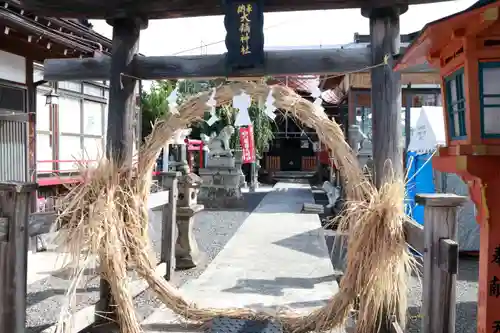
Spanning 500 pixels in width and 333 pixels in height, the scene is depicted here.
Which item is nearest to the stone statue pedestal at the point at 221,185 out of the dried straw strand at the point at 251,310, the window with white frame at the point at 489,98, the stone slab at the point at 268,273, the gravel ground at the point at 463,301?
the stone slab at the point at 268,273

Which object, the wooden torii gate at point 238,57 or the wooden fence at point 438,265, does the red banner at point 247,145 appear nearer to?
the wooden torii gate at point 238,57

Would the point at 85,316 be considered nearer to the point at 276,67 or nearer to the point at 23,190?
the point at 23,190

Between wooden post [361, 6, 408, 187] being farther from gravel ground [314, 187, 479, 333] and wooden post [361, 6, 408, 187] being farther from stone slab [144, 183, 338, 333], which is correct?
stone slab [144, 183, 338, 333]

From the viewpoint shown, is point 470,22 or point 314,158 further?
point 314,158

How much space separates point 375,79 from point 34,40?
517 cm

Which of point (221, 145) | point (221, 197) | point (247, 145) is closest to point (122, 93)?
→ point (221, 197)

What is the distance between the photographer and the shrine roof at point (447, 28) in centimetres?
215

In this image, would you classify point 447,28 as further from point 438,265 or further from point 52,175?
point 52,175

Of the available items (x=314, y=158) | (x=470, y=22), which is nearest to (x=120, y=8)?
(x=470, y=22)

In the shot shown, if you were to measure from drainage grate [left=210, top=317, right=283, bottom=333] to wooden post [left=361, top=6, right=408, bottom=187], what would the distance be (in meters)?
1.35

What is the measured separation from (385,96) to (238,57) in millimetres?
1222

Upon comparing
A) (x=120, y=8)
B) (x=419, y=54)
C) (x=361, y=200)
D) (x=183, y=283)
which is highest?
(x=120, y=8)

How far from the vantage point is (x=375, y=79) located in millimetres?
3641

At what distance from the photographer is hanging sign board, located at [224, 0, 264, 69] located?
150 inches
